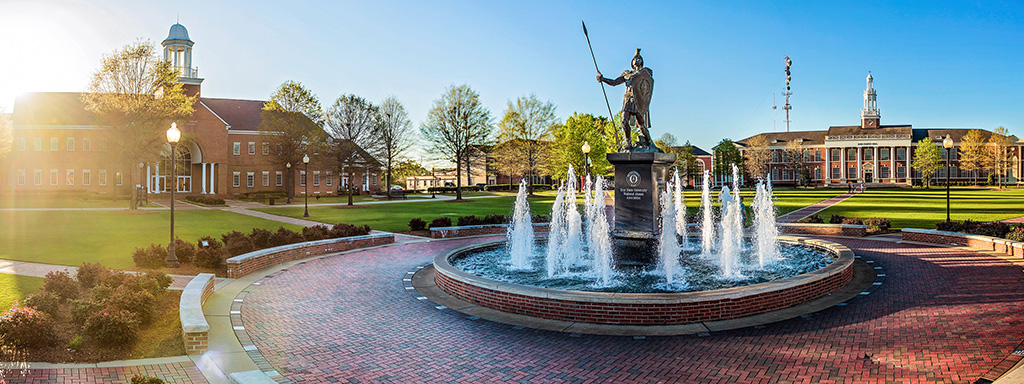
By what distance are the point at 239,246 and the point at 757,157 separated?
96823 millimetres

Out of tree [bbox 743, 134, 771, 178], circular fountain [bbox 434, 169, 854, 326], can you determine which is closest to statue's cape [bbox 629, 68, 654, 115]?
circular fountain [bbox 434, 169, 854, 326]

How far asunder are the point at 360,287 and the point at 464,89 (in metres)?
43.2

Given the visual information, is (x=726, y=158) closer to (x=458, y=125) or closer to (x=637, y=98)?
(x=458, y=125)

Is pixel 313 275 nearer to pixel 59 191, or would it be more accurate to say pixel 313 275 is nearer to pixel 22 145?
pixel 59 191

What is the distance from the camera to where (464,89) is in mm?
52844

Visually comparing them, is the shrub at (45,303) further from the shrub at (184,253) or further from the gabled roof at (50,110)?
the gabled roof at (50,110)

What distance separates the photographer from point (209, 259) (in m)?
13.2

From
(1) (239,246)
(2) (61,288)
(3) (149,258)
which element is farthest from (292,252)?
(2) (61,288)

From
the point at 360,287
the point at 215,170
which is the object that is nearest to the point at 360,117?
the point at 215,170

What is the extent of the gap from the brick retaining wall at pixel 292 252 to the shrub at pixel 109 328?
5.26m

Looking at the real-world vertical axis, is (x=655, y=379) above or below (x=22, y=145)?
below

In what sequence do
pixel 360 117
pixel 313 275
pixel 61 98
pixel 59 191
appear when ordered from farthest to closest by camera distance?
pixel 61 98
pixel 59 191
pixel 360 117
pixel 313 275

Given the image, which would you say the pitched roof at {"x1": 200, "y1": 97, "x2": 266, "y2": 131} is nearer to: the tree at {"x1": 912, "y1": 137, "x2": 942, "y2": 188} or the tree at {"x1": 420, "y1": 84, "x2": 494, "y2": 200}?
the tree at {"x1": 420, "y1": 84, "x2": 494, "y2": 200}

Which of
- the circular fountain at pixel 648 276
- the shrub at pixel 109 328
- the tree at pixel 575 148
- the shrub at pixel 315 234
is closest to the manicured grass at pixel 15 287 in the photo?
the shrub at pixel 109 328
